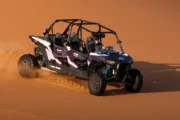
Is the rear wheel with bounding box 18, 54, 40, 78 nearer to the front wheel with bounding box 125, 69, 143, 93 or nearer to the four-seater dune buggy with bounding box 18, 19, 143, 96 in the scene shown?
the four-seater dune buggy with bounding box 18, 19, 143, 96

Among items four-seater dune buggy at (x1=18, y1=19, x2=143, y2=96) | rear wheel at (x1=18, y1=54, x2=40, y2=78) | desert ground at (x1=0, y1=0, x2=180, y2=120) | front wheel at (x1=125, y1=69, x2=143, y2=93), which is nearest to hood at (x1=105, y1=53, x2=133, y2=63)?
four-seater dune buggy at (x1=18, y1=19, x2=143, y2=96)

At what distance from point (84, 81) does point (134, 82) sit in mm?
1472

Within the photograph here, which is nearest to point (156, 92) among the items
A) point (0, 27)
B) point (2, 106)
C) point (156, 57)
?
point (2, 106)

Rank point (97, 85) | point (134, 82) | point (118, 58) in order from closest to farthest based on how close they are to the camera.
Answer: point (97, 85) < point (118, 58) < point (134, 82)

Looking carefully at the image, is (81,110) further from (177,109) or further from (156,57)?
(156,57)

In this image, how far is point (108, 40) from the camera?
2145 centimetres

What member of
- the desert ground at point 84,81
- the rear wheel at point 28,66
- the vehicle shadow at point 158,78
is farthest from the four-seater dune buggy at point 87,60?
the vehicle shadow at point 158,78

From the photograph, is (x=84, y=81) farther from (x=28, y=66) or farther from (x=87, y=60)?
(x=28, y=66)

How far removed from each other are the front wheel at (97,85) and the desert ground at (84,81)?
0.15 m

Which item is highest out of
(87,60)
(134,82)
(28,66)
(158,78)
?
(87,60)

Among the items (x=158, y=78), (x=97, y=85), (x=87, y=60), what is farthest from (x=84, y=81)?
(x=158, y=78)

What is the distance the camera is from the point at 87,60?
457 inches

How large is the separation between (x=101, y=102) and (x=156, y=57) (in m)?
9.26

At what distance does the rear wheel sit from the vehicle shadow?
207 cm
